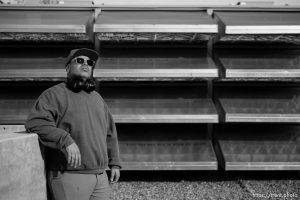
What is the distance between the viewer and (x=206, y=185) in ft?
13.3

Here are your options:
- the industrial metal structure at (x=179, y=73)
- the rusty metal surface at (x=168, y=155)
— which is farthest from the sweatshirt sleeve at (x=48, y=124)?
the rusty metal surface at (x=168, y=155)

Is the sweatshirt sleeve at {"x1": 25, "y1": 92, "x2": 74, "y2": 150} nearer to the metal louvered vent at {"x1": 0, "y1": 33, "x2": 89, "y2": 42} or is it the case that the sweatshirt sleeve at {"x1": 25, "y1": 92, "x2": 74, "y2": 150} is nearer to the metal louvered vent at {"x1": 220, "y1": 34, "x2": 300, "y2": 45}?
the metal louvered vent at {"x1": 0, "y1": 33, "x2": 89, "y2": 42}

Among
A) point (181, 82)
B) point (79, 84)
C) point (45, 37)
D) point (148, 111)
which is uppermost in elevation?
point (79, 84)

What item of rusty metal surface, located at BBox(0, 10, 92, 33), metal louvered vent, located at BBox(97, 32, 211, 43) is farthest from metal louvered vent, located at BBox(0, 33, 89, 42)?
metal louvered vent, located at BBox(97, 32, 211, 43)

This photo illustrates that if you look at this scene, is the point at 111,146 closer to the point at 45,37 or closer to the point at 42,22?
the point at 42,22

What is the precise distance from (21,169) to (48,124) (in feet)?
0.94

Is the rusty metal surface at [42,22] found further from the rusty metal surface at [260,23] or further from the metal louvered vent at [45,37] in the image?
the rusty metal surface at [260,23]

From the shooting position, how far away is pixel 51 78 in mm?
4160

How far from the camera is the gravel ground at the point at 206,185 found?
12.0 ft

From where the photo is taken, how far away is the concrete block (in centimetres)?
183

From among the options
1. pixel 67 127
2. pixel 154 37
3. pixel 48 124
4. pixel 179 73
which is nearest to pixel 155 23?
pixel 154 37

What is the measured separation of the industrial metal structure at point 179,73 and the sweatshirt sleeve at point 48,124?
2.04 m

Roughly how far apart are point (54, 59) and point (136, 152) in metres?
1.59

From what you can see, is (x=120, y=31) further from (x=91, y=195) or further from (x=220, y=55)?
(x=91, y=195)
